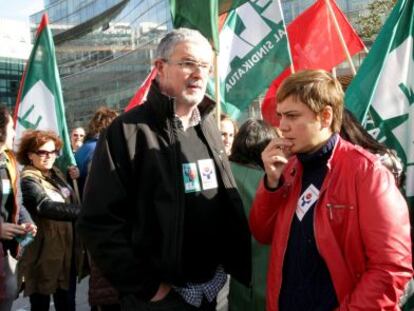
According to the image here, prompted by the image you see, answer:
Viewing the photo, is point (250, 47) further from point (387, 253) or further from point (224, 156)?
point (387, 253)

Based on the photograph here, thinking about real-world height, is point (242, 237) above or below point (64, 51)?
below

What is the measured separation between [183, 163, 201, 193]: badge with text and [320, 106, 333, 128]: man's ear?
1.87 feet

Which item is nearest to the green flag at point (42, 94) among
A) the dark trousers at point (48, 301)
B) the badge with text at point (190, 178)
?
the dark trousers at point (48, 301)

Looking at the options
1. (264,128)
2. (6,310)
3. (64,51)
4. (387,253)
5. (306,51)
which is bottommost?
(6,310)

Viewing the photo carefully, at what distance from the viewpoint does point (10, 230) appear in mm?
3234

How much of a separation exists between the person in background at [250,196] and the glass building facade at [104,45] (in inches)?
1595

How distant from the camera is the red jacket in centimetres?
173

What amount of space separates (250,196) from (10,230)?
4.97 ft

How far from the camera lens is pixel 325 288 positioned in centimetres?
188

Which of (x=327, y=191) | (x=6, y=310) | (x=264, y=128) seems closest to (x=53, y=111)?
(x=6, y=310)

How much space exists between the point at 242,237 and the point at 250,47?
3.64m

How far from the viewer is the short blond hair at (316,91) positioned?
1.94 meters

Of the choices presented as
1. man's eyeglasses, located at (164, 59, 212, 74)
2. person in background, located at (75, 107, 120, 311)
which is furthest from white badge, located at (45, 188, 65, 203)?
man's eyeglasses, located at (164, 59, 212, 74)

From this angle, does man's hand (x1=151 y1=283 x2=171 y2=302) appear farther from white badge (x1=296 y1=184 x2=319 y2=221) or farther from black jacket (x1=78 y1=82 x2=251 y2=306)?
white badge (x1=296 y1=184 x2=319 y2=221)
